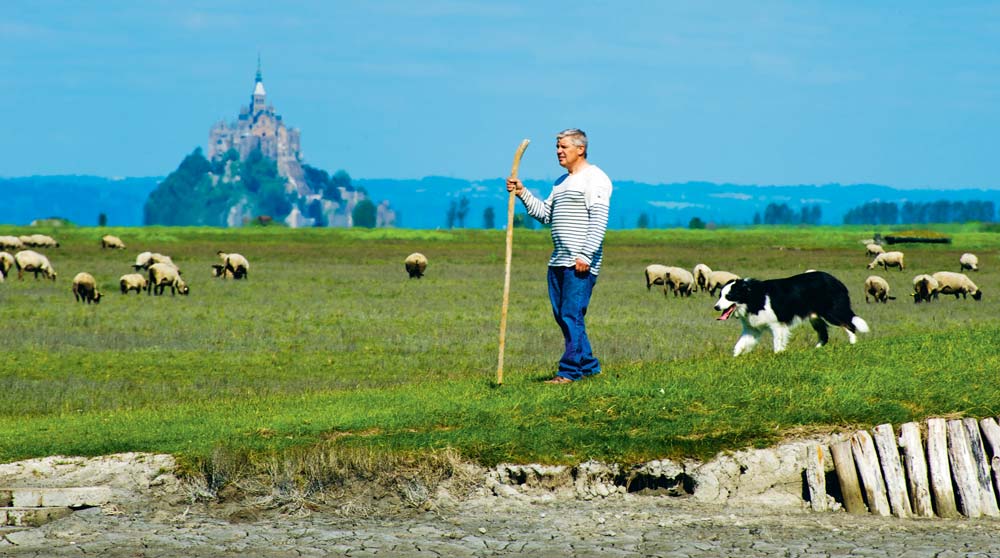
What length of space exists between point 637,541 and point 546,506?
4.82 ft

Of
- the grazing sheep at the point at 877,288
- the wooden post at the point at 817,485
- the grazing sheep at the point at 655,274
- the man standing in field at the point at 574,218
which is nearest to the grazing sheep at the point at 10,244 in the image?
the grazing sheep at the point at 655,274

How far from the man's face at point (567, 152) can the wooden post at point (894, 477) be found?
4.70 m

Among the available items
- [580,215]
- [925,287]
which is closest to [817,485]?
[580,215]

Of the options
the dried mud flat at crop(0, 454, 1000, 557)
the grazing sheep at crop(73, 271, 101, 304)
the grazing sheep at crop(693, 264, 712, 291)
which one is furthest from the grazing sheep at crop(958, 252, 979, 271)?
the dried mud flat at crop(0, 454, 1000, 557)

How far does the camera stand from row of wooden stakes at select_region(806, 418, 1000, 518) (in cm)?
1069

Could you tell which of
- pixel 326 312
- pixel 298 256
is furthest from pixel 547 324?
pixel 298 256

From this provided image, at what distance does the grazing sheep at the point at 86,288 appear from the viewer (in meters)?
39.3

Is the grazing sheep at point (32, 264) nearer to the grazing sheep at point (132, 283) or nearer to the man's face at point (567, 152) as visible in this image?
the grazing sheep at point (132, 283)

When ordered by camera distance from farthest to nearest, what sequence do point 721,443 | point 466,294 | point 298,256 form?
point 298,256 → point 466,294 → point 721,443

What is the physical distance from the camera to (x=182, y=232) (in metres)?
144

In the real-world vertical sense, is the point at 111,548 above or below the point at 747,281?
below

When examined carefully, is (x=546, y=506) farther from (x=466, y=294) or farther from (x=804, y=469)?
(x=466, y=294)

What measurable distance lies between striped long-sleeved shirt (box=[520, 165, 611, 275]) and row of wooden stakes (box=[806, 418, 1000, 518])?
3.83 m

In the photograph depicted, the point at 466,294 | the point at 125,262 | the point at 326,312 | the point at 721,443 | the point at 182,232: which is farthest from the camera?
the point at 182,232
